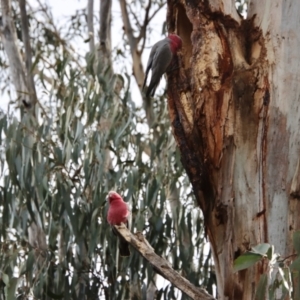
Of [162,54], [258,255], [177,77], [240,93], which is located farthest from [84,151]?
[258,255]

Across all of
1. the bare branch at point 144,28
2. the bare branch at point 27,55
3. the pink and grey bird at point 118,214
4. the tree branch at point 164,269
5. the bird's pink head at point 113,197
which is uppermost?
the bare branch at point 144,28

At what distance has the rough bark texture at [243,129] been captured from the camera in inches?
87.5

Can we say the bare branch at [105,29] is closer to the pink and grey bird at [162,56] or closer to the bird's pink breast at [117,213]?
the pink and grey bird at [162,56]

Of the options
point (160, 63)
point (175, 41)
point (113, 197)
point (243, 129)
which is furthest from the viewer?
point (113, 197)

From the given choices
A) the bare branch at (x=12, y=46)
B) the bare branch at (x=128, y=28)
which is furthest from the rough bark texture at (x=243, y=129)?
the bare branch at (x=128, y=28)

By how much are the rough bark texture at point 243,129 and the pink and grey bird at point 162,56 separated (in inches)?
11.1

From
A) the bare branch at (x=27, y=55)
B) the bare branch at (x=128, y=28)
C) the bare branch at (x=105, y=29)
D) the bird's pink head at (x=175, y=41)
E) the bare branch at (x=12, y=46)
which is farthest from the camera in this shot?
the bare branch at (x=128, y=28)

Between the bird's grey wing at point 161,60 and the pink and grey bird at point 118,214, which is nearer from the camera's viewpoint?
the bird's grey wing at point 161,60

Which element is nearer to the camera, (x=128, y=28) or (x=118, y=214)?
(x=118, y=214)

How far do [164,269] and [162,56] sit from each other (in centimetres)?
96

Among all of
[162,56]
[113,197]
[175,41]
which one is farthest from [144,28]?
[175,41]

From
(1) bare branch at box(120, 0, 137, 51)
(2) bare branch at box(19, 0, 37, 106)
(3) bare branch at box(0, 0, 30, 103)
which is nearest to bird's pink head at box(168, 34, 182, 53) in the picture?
(2) bare branch at box(19, 0, 37, 106)

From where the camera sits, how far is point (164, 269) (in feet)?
7.80

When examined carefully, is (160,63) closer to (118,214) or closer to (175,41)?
(175,41)
